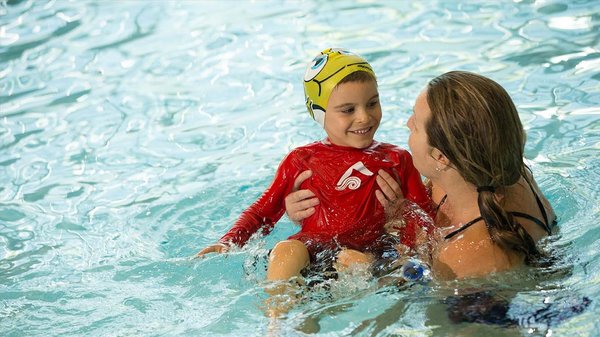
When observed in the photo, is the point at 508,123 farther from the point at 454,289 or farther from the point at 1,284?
the point at 1,284

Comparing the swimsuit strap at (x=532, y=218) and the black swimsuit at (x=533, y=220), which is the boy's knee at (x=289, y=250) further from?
the swimsuit strap at (x=532, y=218)

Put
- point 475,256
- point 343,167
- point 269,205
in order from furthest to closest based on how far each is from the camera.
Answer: point 269,205, point 343,167, point 475,256

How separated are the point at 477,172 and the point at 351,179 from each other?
91cm

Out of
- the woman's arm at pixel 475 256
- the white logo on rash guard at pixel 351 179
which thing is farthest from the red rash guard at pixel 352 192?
the woman's arm at pixel 475 256

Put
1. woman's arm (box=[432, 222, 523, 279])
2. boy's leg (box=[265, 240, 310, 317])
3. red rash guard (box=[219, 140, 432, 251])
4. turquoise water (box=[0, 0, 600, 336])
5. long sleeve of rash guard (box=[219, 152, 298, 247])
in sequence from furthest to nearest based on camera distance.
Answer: long sleeve of rash guard (box=[219, 152, 298, 247]), red rash guard (box=[219, 140, 432, 251]), turquoise water (box=[0, 0, 600, 336]), boy's leg (box=[265, 240, 310, 317]), woman's arm (box=[432, 222, 523, 279])

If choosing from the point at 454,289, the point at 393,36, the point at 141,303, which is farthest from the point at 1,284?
the point at 393,36

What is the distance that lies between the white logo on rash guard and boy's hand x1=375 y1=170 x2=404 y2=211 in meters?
0.09

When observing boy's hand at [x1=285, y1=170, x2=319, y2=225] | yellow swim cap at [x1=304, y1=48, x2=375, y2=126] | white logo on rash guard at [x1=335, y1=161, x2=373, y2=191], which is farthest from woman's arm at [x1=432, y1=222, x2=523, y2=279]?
yellow swim cap at [x1=304, y1=48, x2=375, y2=126]

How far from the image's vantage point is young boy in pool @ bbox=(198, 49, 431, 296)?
14.3 ft

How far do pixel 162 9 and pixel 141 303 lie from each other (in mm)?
6291

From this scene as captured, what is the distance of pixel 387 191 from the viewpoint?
173 inches

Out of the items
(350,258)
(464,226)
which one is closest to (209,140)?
(350,258)

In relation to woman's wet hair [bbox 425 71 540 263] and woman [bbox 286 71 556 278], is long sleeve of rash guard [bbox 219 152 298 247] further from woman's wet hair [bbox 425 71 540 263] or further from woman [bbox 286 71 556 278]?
woman's wet hair [bbox 425 71 540 263]

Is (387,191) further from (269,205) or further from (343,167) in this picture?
(269,205)
